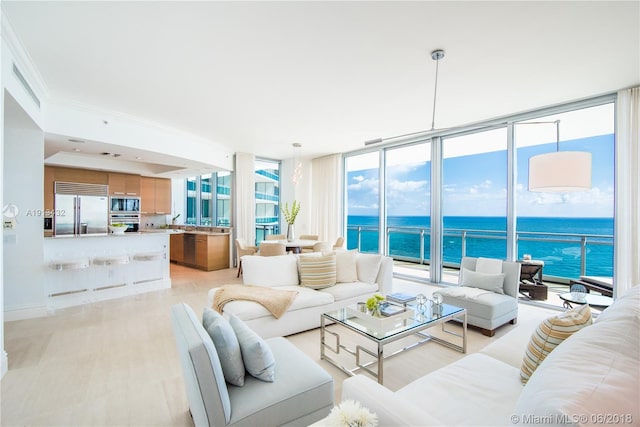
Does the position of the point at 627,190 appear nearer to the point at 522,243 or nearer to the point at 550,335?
the point at 522,243

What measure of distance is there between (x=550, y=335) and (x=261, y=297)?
2480mm

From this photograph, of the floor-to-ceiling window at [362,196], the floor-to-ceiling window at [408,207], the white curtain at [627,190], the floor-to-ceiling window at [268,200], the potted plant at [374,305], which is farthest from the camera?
the floor-to-ceiling window at [268,200]

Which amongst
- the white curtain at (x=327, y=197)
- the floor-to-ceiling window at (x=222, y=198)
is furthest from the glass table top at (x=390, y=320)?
the floor-to-ceiling window at (x=222, y=198)

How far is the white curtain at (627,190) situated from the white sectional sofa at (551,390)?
107 inches

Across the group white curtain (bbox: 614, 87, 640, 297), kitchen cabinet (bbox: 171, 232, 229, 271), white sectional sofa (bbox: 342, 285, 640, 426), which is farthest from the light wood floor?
kitchen cabinet (bbox: 171, 232, 229, 271)

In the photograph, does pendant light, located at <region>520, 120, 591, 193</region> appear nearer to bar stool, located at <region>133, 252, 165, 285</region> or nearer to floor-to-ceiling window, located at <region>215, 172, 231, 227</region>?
bar stool, located at <region>133, 252, 165, 285</region>

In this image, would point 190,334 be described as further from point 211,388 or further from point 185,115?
point 185,115

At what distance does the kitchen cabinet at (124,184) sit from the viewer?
23.6 feet

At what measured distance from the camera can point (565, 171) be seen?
9.19 ft

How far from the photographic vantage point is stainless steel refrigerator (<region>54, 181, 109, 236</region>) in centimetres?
640

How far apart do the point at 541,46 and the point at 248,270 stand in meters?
3.94

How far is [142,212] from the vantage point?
792 cm

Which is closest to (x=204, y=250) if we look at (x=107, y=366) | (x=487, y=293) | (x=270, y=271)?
(x=270, y=271)

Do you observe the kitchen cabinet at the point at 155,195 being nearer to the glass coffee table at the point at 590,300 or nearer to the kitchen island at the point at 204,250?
the kitchen island at the point at 204,250
